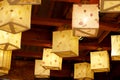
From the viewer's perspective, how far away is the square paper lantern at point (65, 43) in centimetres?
605

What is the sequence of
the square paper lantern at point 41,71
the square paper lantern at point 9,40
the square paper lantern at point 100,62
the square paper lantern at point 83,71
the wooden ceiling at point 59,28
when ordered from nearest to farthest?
the square paper lantern at point 9,40 < the wooden ceiling at point 59,28 < the square paper lantern at point 100,62 < the square paper lantern at point 83,71 < the square paper lantern at point 41,71

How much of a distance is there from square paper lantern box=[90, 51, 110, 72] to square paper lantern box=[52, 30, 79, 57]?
1.16 metres

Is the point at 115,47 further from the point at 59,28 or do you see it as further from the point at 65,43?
the point at 59,28

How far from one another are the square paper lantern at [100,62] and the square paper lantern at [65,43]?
3.79ft

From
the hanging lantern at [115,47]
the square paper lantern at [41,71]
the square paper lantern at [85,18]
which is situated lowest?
the square paper lantern at [41,71]

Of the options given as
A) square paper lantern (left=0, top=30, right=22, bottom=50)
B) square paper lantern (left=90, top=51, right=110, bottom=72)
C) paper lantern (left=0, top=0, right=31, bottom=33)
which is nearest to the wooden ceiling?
square paper lantern (left=90, top=51, right=110, bottom=72)

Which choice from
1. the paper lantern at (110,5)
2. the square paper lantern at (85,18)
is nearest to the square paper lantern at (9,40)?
the square paper lantern at (85,18)

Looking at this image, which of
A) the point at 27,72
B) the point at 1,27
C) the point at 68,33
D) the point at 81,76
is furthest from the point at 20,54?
the point at 1,27

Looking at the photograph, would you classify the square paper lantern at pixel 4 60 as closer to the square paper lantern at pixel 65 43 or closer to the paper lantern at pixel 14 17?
the square paper lantern at pixel 65 43

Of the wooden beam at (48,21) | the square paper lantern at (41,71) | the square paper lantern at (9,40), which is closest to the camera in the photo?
the square paper lantern at (9,40)

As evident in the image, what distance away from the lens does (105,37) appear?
862 centimetres

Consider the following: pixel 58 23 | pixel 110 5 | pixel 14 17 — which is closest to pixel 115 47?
pixel 58 23

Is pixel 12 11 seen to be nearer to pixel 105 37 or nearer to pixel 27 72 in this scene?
pixel 105 37

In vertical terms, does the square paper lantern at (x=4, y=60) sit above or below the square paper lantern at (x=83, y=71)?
above
